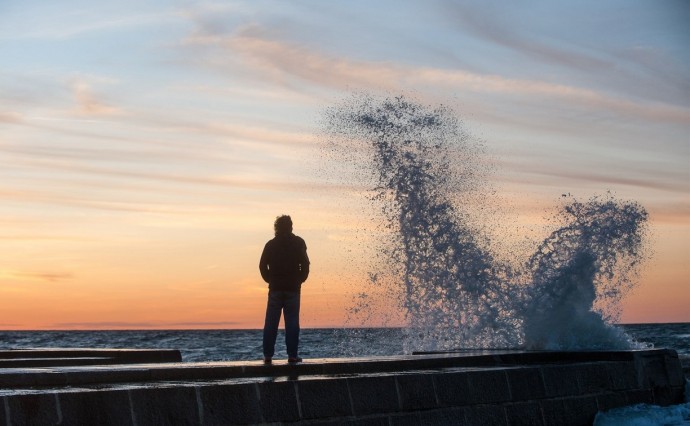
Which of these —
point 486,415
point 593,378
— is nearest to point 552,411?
point 593,378

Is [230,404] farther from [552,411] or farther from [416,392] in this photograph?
[552,411]

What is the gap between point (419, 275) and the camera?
19328mm

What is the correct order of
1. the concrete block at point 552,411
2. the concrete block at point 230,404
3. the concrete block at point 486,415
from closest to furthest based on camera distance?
the concrete block at point 230,404 → the concrete block at point 486,415 → the concrete block at point 552,411

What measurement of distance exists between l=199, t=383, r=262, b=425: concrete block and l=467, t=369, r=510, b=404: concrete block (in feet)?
7.98

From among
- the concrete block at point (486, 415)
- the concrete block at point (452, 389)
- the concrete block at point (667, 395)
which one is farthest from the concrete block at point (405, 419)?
the concrete block at point (667, 395)

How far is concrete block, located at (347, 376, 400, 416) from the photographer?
7.86 metres

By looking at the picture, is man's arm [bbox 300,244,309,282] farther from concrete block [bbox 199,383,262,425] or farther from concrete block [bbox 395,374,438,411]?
concrete block [bbox 199,383,262,425]

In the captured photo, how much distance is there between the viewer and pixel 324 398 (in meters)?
7.63

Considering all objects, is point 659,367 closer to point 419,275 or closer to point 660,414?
point 660,414

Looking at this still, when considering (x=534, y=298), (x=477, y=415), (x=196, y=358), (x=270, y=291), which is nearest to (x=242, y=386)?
(x=477, y=415)

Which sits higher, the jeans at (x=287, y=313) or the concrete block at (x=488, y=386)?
the jeans at (x=287, y=313)

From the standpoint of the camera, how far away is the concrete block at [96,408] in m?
6.17

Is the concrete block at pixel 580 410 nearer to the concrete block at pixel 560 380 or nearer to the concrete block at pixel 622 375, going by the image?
the concrete block at pixel 560 380

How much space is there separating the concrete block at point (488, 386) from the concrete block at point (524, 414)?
0.42 ft
